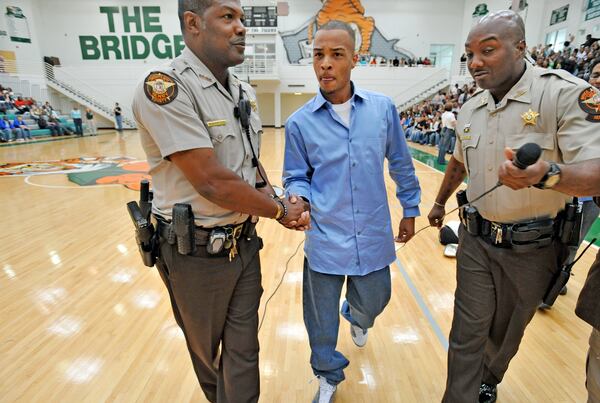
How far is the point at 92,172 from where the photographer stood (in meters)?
7.76

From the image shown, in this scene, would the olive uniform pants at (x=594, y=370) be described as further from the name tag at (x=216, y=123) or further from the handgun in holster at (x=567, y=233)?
the name tag at (x=216, y=123)

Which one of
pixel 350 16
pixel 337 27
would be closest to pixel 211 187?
pixel 337 27

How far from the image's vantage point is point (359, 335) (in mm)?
2203

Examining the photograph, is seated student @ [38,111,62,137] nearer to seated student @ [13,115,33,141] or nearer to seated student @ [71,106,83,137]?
seated student @ [71,106,83,137]

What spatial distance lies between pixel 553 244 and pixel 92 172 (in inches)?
339

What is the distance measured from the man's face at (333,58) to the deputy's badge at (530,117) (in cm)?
78

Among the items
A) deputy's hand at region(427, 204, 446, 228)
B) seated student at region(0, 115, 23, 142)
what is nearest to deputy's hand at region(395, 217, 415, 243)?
deputy's hand at region(427, 204, 446, 228)

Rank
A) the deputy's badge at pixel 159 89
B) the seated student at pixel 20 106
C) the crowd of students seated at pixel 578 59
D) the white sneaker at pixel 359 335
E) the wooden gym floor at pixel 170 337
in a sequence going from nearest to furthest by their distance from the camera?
the deputy's badge at pixel 159 89 < the wooden gym floor at pixel 170 337 < the white sneaker at pixel 359 335 < the crowd of students seated at pixel 578 59 < the seated student at pixel 20 106

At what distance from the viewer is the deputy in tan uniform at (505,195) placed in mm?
1286

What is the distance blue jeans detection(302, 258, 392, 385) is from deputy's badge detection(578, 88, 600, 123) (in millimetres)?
1080

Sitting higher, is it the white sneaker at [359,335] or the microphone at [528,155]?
the microphone at [528,155]

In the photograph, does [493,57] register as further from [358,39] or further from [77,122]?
[358,39]

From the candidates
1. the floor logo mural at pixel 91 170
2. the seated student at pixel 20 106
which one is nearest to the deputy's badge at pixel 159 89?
the floor logo mural at pixel 91 170

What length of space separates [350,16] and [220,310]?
82.3 feet
